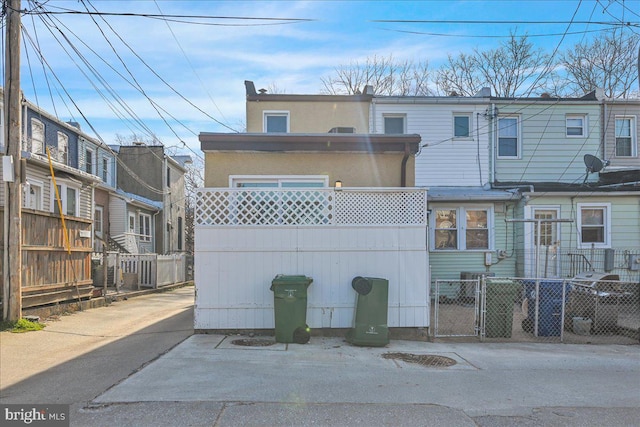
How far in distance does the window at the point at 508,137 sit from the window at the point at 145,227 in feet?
57.2

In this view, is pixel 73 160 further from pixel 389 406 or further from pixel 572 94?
pixel 572 94

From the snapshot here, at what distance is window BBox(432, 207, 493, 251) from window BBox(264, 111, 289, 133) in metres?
5.42

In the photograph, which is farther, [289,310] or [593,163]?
[593,163]

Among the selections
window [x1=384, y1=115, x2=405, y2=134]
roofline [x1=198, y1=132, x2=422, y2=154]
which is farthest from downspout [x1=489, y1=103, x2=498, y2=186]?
roofline [x1=198, y1=132, x2=422, y2=154]

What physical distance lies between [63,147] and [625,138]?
20.3 metres

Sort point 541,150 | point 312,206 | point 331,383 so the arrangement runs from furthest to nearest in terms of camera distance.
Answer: point 541,150 < point 312,206 < point 331,383

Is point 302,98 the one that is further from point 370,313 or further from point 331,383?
point 331,383

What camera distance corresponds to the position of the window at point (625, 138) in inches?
598

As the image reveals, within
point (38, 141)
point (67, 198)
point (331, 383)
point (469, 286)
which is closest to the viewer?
point (331, 383)

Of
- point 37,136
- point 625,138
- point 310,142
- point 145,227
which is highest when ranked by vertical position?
point 37,136

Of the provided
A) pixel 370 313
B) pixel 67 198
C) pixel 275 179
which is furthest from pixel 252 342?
pixel 67 198

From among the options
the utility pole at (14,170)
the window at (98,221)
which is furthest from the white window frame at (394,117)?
the window at (98,221)

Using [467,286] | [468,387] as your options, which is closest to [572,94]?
[467,286]

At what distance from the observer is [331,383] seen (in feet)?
17.1
